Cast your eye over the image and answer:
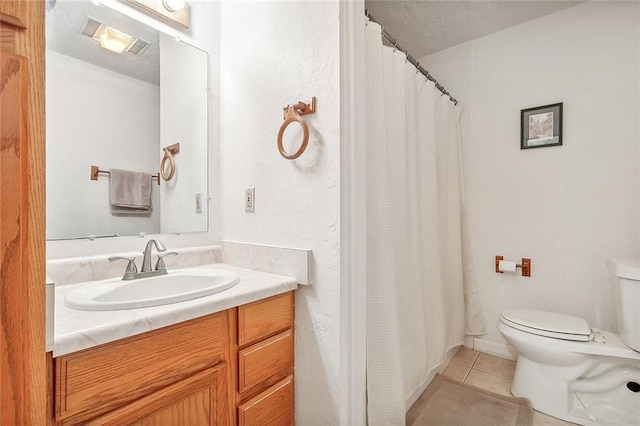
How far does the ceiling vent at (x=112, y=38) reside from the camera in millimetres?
1124

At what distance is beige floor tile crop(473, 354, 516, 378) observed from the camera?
1.84 m

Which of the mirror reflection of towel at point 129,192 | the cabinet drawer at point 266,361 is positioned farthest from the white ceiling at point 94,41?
the cabinet drawer at point 266,361

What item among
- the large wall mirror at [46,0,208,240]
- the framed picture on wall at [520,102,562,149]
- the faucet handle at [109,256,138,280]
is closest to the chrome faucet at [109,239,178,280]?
the faucet handle at [109,256,138,280]

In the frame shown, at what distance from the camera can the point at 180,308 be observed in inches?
30.9

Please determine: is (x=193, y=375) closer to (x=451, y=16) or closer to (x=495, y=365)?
(x=495, y=365)

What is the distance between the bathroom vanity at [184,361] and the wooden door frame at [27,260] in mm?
134

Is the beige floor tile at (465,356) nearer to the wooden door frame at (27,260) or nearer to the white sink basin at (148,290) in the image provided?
the white sink basin at (148,290)

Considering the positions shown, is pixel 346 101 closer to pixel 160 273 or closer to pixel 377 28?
pixel 377 28

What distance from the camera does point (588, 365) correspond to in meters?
1.45

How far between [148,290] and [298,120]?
844 millimetres

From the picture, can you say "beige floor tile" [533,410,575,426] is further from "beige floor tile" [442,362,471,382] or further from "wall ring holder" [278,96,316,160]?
"wall ring holder" [278,96,316,160]

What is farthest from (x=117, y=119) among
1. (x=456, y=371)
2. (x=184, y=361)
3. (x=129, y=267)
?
(x=456, y=371)

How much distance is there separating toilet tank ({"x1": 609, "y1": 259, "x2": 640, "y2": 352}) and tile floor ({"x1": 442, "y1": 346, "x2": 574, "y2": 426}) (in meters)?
0.53

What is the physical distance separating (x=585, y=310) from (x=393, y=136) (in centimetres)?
162
